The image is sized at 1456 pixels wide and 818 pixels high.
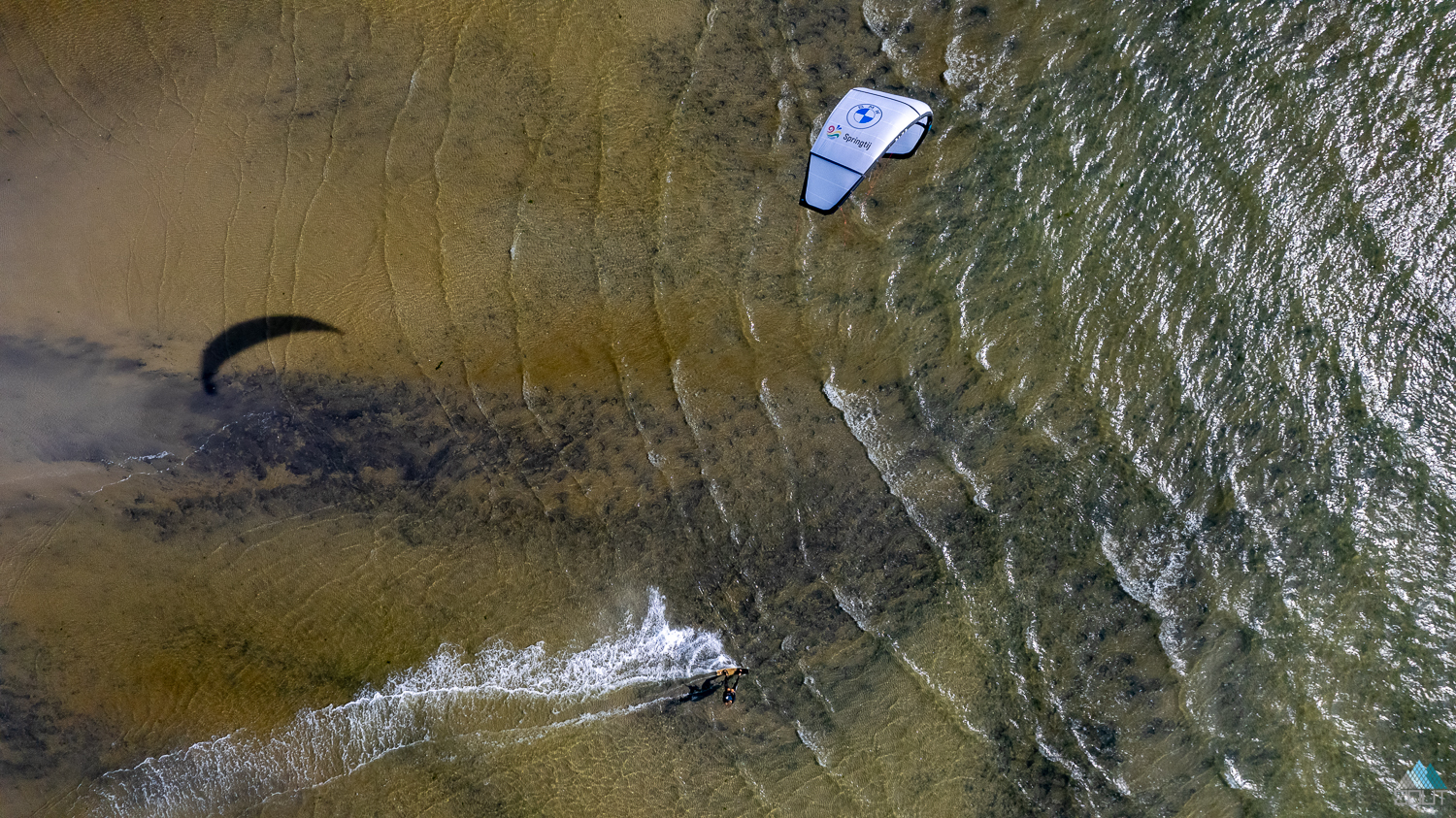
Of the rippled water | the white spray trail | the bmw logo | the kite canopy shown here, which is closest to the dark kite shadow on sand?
the rippled water

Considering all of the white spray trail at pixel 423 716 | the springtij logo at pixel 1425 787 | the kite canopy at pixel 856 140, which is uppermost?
the kite canopy at pixel 856 140

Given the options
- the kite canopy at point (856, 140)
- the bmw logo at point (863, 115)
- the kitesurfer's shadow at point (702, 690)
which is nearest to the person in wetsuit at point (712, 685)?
the kitesurfer's shadow at point (702, 690)

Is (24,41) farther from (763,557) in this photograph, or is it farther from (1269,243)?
(1269,243)

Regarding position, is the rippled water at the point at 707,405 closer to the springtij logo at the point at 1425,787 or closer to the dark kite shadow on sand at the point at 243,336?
the dark kite shadow on sand at the point at 243,336

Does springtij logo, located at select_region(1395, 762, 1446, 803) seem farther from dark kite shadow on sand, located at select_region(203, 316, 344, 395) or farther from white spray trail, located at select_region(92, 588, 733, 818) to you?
dark kite shadow on sand, located at select_region(203, 316, 344, 395)

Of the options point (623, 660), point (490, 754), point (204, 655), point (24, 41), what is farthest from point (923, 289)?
point (24, 41)

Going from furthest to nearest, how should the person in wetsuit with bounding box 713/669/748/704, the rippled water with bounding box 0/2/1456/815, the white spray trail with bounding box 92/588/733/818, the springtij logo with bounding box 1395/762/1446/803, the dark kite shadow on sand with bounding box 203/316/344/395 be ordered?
the dark kite shadow on sand with bounding box 203/316/344/395 → the white spray trail with bounding box 92/588/733/818 → the person in wetsuit with bounding box 713/669/748/704 → the rippled water with bounding box 0/2/1456/815 → the springtij logo with bounding box 1395/762/1446/803
